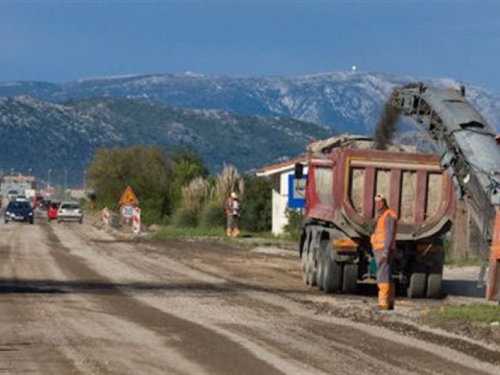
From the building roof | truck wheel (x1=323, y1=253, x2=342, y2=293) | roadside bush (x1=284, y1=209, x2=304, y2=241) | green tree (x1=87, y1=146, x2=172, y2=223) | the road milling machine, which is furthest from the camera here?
green tree (x1=87, y1=146, x2=172, y2=223)

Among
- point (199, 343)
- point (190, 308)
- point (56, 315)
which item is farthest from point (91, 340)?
point (190, 308)

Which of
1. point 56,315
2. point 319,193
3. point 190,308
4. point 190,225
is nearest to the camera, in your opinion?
point 56,315

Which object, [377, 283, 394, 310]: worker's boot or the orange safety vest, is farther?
the orange safety vest

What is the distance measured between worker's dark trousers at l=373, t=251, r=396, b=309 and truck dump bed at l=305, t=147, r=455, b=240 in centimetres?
250

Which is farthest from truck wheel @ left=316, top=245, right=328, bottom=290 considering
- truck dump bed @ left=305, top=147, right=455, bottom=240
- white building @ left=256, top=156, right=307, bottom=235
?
white building @ left=256, top=156, right=307, bottom=235

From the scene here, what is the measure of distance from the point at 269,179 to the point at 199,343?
185 feet

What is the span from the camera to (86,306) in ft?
70.6

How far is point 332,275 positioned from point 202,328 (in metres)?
8.00

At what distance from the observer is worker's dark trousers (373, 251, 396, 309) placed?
22.0 meters

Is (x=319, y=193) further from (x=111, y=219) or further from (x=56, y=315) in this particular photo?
(x=111, y=219)

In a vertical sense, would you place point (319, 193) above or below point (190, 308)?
above

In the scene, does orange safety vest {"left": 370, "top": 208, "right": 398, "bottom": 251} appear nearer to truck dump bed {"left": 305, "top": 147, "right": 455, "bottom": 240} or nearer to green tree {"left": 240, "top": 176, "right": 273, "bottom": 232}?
truck dump bed {"left": 305, "top": 147, "right": 455, "bottom": 240}

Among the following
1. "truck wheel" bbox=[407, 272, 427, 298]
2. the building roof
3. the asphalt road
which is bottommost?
the asphalt road

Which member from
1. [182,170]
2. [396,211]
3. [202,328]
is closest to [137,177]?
[182,170]
